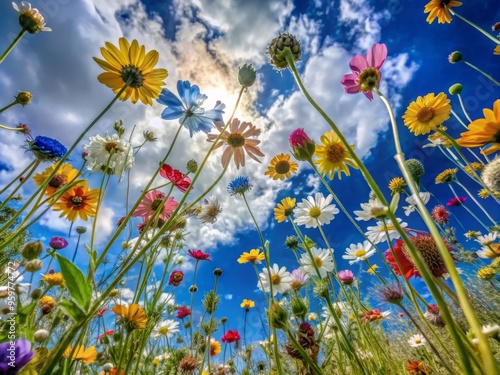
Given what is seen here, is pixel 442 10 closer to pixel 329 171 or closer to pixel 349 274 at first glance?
pixel 329 171

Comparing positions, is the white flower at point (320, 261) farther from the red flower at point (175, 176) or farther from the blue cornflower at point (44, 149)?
the blue cornflower at point (44, 149)

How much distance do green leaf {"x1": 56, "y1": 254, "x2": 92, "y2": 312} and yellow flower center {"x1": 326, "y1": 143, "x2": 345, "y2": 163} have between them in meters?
1.19

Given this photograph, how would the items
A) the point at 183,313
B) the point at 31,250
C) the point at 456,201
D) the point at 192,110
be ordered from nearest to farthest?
the point at 31,250 → the point at 192,110 → the point at 183,313 → the point at 456,201

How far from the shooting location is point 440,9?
1986mm

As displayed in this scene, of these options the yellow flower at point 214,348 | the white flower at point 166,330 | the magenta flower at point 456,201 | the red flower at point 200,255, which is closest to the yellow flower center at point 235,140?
the red flower at point 200,255

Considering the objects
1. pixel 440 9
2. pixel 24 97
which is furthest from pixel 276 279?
pixel 440 9

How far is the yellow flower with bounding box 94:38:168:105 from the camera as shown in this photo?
793 mm

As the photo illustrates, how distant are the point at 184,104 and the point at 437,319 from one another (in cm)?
144

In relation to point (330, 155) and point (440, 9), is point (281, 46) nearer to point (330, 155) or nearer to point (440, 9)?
point (330, 155)

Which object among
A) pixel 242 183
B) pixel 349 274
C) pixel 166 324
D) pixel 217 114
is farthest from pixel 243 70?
pixel 166 324

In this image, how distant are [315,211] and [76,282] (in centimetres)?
135

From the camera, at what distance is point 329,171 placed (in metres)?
1.33

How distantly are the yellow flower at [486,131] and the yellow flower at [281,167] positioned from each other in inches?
39.3

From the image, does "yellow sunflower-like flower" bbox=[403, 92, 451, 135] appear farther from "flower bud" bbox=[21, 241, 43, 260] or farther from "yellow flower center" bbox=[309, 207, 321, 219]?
"flower bud" bbox=[21, 241, 43, 260]
